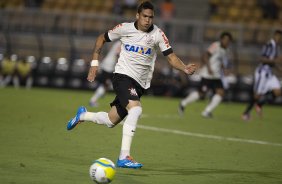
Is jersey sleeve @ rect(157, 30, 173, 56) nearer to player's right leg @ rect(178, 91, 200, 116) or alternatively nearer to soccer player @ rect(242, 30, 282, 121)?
soccer player @ rect(242, 30, 282, 121)

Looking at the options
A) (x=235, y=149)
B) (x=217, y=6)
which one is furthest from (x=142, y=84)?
(x=217, y=6)

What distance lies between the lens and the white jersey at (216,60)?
65.6ft

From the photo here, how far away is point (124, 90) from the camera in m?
10.3

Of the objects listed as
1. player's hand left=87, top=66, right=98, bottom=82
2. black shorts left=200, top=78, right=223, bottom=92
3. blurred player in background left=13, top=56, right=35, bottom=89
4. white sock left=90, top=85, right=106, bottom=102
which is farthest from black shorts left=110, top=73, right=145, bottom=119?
blurred player in background left=13, top=56, right=35, bottom=89

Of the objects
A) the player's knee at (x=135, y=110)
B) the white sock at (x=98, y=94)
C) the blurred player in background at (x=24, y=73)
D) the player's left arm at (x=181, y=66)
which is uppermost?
the player's left arm at (x=181, y=66)

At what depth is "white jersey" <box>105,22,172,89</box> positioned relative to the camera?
10.4m

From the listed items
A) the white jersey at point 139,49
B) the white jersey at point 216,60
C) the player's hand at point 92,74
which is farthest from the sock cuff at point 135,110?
the white jersey at point 216,60

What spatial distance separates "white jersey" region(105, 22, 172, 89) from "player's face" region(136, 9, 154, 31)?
0.16 m

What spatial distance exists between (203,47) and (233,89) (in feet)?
6.92

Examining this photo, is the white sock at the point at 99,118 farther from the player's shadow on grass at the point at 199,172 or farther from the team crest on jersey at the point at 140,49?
the player's shadow on grass at the point at 199,172

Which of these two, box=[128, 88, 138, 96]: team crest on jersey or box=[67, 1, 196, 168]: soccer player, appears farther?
box=[128, 88, 138, 96]: team crest on jersey

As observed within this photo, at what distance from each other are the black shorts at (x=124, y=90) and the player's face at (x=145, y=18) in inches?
31.3

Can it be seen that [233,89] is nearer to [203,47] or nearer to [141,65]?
[203,47]

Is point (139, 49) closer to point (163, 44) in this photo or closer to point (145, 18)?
point (163, 44)
